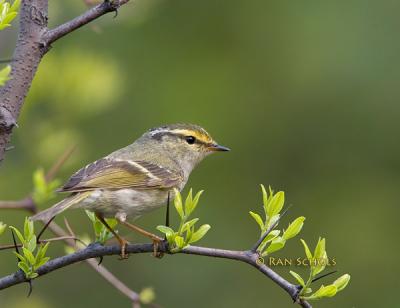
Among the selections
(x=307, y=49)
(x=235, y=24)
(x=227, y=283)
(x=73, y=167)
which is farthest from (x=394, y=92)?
(x=73, y=167)

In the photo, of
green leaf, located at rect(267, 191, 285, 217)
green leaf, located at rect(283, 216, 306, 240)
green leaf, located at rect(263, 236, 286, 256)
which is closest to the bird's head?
green leaf, located at rect(267, 191, 285, 217)

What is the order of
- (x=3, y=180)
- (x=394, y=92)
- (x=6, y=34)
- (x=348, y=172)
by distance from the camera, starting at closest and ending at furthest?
(x=6, y=34), (x=3, y=180), (x=394, y=92), (x=348, y=172)

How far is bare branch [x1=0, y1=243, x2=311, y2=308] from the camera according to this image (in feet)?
9.39

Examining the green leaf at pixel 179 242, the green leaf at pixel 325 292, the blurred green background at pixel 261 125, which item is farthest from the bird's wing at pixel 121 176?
the blurred green background at pixel 261 125

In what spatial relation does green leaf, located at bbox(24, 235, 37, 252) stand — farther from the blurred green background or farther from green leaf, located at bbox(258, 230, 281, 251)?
the blurred green background

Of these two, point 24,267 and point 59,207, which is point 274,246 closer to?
point 24,267

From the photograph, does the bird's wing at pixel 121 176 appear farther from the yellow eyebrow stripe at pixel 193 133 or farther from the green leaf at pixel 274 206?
the green leaf at pixel 274 206

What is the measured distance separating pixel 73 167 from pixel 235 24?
2797 mm

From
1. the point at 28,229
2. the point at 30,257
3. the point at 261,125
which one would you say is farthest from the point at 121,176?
the point at 261,125

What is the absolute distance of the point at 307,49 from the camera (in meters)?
8.99

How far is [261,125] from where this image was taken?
29.6ft

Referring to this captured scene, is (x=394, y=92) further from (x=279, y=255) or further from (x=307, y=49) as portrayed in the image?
(x=279, y=255)

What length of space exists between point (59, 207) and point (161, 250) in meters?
1.04

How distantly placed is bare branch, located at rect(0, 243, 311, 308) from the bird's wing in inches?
44.9
